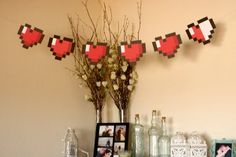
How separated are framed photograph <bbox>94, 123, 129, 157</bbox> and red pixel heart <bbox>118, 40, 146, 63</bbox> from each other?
0.48 meters

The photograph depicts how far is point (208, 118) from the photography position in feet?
6.36

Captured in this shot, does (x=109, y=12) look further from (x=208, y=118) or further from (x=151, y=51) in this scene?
(x=208, y=118)

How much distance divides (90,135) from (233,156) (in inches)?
43.3

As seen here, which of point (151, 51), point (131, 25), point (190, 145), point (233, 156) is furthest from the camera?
point (131, 25)

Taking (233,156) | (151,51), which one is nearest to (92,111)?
(151,51)

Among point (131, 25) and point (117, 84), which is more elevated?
point (131, 25)

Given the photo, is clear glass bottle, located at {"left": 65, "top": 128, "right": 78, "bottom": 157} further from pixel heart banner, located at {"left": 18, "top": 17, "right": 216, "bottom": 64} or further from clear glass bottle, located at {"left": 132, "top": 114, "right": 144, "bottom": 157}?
pixel heart banner, located at {"left": 18, "top": 17, "right": 216, "bottom": 64}

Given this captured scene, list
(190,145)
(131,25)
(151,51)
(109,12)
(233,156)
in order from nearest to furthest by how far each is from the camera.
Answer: (233,156)
(190,145)
(151,51)
(131,25)
(109,12)

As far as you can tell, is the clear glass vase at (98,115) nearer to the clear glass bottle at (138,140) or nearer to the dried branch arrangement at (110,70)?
the dried branch arrangement at (110,70)

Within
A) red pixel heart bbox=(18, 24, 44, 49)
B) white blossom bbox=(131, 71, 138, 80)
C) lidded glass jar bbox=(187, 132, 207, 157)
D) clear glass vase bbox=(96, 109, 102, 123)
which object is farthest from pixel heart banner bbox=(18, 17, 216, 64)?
lidded glass jar bbox=(187, 132, 207, 157)

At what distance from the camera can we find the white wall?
190cm

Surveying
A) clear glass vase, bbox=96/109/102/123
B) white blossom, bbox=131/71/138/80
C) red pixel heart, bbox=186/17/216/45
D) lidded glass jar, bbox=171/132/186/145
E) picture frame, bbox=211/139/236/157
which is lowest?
picture frame, bbox=211/139/236/157

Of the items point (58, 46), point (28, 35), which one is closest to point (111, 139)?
point (58, 46)

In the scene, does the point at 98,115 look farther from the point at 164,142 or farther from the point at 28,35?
the point at 28,35
